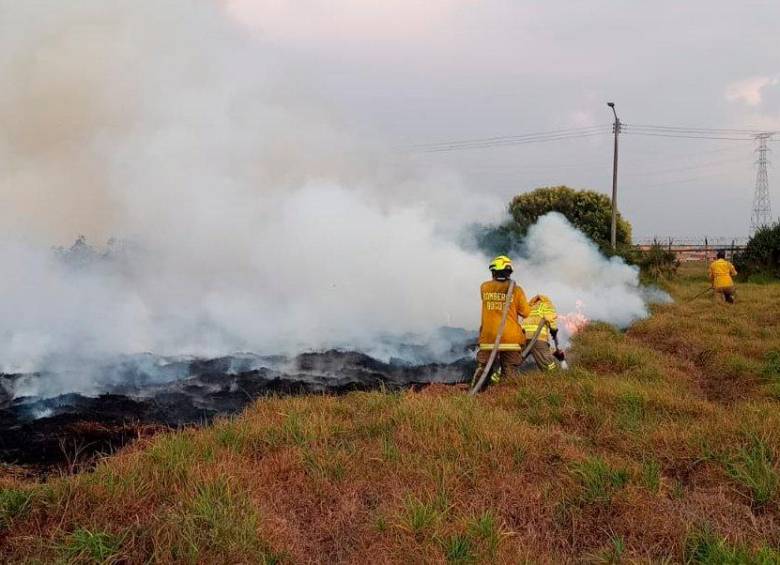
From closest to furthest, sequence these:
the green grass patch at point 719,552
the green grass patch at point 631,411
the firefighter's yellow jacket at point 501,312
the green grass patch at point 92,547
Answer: the green grass patch at point 719,552 < the green grass patch at point 92,547 < the green grass patch at point 631,411 < the firefighter's yellow jacket at point 501,312

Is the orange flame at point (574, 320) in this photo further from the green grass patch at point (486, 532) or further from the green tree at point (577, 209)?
the green tree at point (577, 209)

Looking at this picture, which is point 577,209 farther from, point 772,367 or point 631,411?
point 631,411

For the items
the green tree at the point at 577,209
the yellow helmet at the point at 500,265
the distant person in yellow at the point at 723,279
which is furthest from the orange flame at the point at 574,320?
the green tree at the point at 577,209

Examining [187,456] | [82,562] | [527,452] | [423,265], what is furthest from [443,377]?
[82,562]

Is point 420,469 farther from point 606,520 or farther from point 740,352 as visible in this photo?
point 740,352

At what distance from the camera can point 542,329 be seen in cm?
819

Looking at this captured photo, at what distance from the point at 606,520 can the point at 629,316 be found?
1106cm

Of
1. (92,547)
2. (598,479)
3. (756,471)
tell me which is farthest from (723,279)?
(92,547)

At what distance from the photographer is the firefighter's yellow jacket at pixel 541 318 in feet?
26.3

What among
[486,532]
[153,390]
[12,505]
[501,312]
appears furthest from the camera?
[153,390]

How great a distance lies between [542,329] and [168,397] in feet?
16.6

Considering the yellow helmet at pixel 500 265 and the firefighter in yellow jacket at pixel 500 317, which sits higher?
the yellow helmet at pixel 500 265

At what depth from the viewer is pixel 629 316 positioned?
46.1 feet

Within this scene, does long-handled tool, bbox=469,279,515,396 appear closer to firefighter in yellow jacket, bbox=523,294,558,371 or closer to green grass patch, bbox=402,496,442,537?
firefighter in yellow jacket, bbox=523,294,558,371
